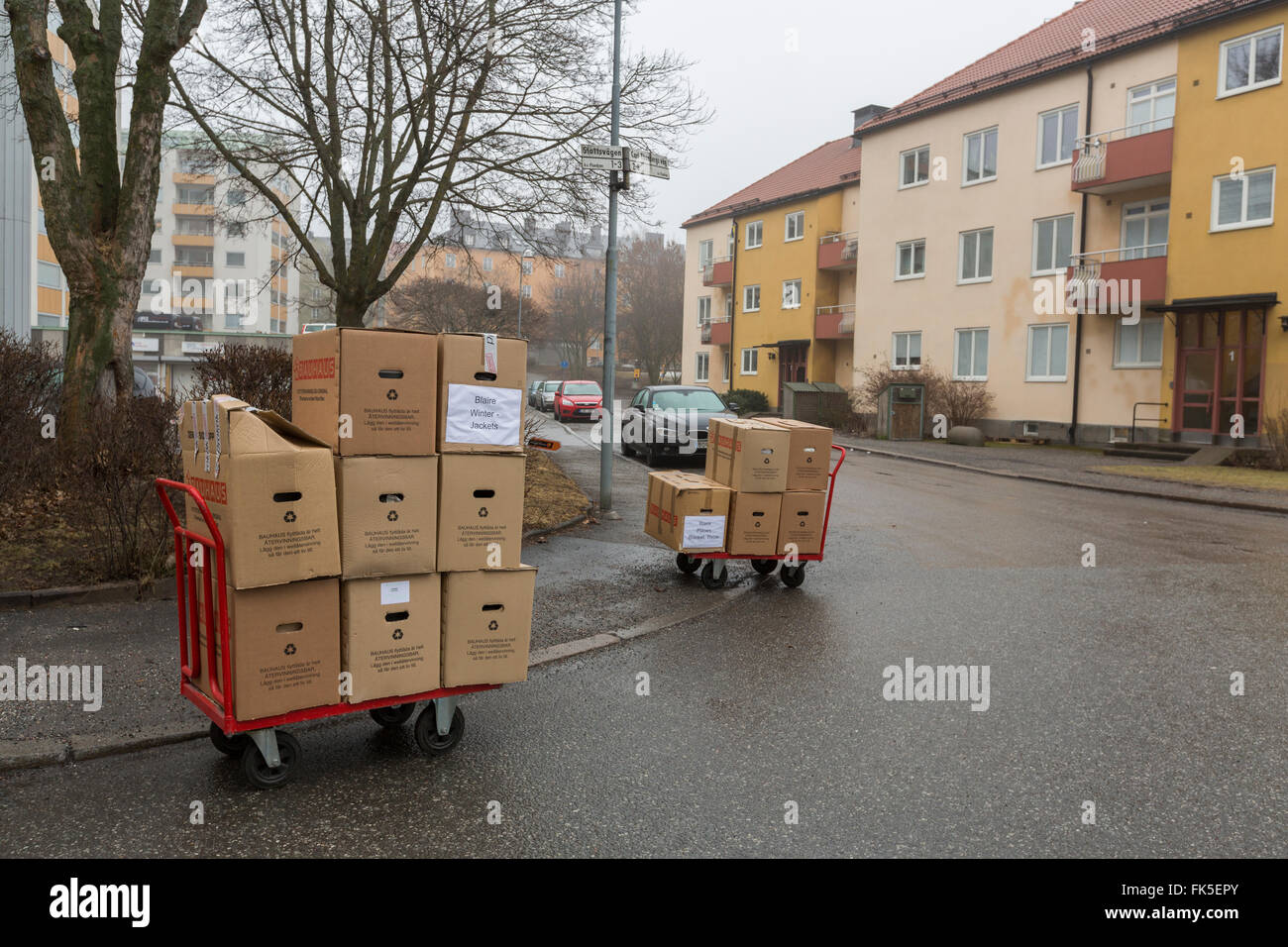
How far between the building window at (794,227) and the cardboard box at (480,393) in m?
39.9

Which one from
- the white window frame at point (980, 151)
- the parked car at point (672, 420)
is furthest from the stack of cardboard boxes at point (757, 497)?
the white window frame at point (980, 151)

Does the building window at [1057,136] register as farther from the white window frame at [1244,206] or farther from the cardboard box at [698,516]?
the cardboard box at [698,516]

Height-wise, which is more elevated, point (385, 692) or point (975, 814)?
point (385, 692)

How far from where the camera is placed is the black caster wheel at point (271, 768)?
4.25 meters

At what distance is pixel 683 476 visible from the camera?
9344mm

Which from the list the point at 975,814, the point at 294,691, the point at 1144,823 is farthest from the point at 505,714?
the point at 1144,823

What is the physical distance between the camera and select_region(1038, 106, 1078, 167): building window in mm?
28203

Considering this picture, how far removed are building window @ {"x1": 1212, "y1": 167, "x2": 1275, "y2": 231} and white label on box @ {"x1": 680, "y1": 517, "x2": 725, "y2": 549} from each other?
783 inches

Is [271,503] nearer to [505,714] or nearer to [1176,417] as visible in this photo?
[505,714]

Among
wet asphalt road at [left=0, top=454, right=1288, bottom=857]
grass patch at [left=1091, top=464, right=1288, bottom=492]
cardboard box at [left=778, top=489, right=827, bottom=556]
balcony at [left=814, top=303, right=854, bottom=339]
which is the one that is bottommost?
wet asphalt road at [left=0, top=454, right=1288, bottom=857]

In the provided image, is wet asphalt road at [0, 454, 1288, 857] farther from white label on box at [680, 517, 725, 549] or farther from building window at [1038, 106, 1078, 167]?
building window at [1038, 106, 1078, 167]

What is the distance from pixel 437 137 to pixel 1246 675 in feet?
47.7

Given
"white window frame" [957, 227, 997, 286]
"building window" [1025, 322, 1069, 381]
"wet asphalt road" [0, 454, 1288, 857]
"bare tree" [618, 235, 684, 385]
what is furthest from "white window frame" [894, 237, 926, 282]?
"bare tree" [618, 235, 684, 385]

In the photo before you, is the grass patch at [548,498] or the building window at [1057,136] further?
the building window at [1057,136]
